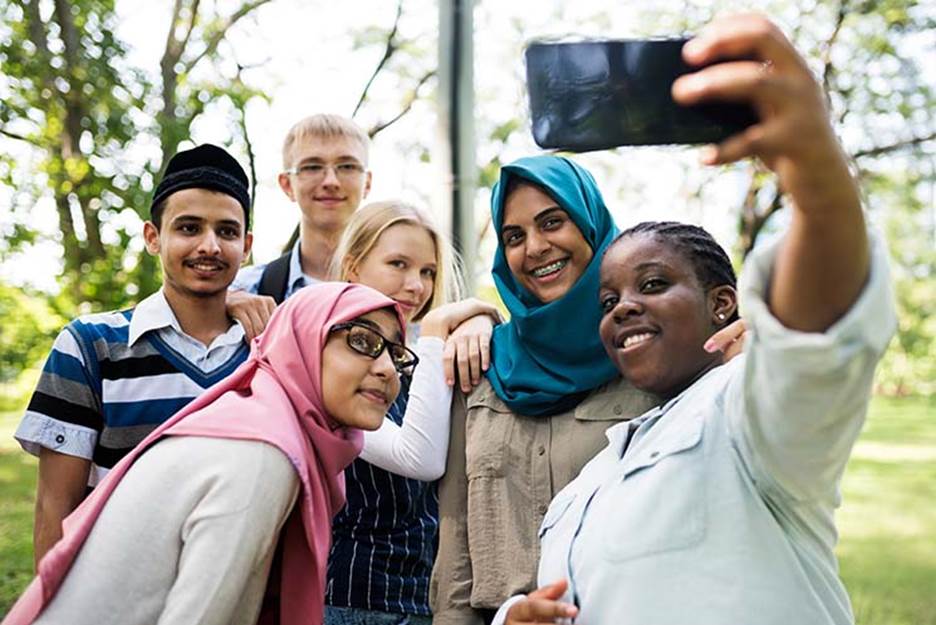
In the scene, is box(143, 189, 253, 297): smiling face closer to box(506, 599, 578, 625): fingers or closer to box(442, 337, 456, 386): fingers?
box(442, 337, 456, 386): fingers

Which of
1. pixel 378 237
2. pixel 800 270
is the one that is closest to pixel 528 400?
pixel 378 237

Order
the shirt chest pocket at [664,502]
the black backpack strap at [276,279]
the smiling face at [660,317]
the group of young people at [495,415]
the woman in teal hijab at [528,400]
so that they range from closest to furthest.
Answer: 1. the group of young people at [495,415]
2. the shirt chest pocket at [664,502]
3. the smiling face at [660,317]
4. the woman in teal hijab at [528,400]
5. the black backpack strap at [276,279]

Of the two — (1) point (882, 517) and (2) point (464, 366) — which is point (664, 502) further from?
(1) point (882, 517)

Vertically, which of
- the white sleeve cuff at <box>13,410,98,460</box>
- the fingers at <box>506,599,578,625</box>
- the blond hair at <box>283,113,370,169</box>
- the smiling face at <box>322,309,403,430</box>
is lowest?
the fingers at <box>506,599,578,625</box>

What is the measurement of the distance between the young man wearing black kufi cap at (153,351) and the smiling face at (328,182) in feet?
2.51

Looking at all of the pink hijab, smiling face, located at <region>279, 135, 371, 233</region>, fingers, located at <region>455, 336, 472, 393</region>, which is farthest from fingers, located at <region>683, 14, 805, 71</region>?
smiling face, located at <region>279, 135, 371, 233</region>

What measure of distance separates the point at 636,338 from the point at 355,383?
0.60 m

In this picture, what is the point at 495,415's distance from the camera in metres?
2.38

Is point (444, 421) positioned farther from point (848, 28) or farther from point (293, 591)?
point (848, 28)

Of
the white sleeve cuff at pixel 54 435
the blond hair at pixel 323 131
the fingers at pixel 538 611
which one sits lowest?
the fingers at pixel 538 611

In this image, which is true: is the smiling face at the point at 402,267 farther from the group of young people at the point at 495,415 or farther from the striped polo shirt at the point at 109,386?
the striped polo shirt at the point at 109,386

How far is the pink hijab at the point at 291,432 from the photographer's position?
74.8 inches

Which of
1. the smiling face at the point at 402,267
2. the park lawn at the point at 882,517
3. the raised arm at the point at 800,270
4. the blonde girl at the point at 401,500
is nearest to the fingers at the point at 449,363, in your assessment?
the blonde girl at the point at 401,500

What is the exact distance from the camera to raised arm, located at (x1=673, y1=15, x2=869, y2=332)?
1116mm
